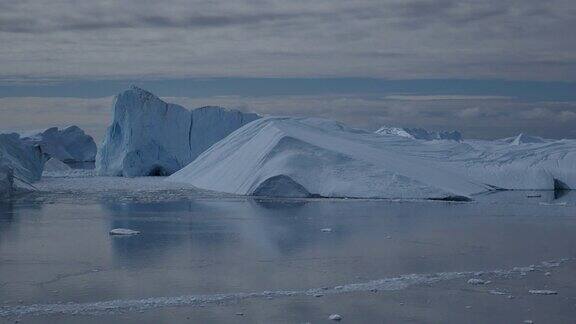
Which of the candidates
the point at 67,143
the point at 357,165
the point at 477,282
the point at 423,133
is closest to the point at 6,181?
the point at 357,165

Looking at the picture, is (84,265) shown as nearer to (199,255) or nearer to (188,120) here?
(199,255)

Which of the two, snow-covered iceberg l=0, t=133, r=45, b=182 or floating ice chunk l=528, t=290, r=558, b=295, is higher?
snow-covered iceberg l=0, t=133, r=45, b=182

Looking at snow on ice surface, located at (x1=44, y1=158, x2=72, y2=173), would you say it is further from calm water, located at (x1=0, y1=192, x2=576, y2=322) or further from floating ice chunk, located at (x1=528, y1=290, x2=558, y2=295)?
floating ice chunk, located at (x1=528, y1=290, x2=558, y2=295)

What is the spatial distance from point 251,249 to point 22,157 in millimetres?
13119

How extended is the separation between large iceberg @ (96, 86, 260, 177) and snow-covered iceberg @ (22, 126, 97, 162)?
1342 centimetres

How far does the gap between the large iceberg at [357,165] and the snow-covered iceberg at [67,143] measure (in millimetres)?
19817

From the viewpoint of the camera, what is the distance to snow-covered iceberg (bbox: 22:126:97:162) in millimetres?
37469

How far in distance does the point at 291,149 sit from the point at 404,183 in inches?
95.3

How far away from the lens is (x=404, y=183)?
14.1 meters

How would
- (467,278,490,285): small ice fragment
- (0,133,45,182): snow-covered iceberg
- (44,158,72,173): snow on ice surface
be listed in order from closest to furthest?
(467,278,490,285): small ice fragment < (0,133,45,182): snow-covered iceberg < (44,158,72,173): snow on ice surface

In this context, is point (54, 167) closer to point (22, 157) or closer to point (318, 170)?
point (22, 157)

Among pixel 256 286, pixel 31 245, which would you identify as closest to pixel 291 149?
pixel 31 245

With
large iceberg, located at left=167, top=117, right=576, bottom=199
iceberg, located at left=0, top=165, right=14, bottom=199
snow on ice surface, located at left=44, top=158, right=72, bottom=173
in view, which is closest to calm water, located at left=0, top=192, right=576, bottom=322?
large iceberg, located at left=167, top=117, right=576, bottom=199

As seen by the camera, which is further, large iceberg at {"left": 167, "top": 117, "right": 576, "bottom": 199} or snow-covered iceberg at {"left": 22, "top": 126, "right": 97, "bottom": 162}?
snow-covered iceberg at {"left": 22, "top": 126, "right": 97, "bottom": 162}
